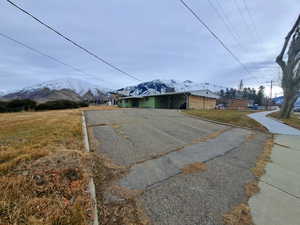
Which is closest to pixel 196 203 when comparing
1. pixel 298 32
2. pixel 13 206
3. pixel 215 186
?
pixel 215 186

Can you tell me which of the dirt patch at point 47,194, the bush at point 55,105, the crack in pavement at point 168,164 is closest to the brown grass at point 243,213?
the crack in pavement at point 168,164

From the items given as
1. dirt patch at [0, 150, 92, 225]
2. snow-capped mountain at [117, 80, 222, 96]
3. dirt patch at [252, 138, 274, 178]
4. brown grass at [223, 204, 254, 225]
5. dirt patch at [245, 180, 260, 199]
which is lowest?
dirt patch at [252, 138, 274, 178]

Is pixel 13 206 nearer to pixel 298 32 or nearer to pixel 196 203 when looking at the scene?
pixel 196 203

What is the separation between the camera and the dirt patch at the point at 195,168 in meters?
2.74

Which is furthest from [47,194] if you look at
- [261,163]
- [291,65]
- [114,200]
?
[291,65]

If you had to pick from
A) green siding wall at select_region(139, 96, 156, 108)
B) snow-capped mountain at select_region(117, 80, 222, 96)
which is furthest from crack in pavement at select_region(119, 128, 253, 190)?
snow-capped mountain at select_region(117, 80, 222, 96)

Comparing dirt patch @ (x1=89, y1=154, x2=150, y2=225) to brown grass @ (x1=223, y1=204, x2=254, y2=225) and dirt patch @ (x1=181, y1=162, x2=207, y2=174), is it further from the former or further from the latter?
dirt patch @ (x1=181, y1=162, x2=207, y2=174)

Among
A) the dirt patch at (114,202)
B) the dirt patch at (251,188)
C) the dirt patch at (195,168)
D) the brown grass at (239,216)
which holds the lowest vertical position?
the dirt patch at (251,188)

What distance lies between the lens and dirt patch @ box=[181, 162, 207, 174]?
274 centimetres

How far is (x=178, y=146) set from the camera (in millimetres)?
4223

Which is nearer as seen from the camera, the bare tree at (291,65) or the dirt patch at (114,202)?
the dirt patch at (114,202)

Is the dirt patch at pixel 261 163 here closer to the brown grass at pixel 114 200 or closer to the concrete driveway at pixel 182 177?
the concrete driveway at pixel 182 177

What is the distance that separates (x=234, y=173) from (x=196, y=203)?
142 centimetres

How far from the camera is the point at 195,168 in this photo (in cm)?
287
